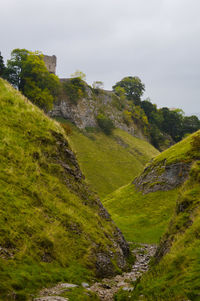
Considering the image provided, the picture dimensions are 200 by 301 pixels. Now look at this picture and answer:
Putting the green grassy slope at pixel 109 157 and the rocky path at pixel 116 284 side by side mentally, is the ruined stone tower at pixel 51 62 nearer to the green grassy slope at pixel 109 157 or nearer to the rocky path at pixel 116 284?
the green grassy slope at pixel 109 157

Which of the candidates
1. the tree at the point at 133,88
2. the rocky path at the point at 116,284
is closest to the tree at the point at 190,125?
the tree at the point at 133,88

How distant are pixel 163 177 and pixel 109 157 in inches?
1595

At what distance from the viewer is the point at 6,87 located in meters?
24.9

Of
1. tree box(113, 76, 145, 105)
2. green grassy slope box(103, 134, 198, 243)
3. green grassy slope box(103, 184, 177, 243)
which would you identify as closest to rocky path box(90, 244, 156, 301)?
green grassy slope box(103, 184, 177, 243)

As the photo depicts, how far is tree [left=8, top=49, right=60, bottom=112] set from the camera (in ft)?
271

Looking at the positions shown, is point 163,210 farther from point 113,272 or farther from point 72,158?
point 113,272

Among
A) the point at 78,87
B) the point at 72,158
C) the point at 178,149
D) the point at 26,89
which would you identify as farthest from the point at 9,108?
the point at 78,87

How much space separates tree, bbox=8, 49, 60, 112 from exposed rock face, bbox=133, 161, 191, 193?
47584 mm

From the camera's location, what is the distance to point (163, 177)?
46.7m

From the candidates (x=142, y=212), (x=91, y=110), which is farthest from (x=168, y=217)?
(x=91, y=110)

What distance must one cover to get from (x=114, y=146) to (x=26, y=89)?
122ft

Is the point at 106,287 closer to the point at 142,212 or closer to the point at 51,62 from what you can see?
the point at 142,212

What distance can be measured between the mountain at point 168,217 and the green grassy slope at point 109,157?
1725cm

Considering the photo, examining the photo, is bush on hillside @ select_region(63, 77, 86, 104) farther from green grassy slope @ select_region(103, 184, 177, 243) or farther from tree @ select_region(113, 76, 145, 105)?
green grassy slope @ select_region(103, 184, 177, 243)
